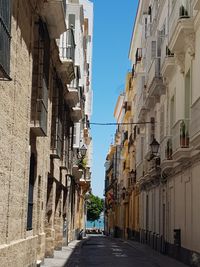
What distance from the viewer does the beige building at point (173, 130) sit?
1867 cm

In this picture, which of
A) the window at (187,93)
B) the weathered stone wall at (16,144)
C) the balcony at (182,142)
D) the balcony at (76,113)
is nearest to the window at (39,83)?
the weathered stone wall at (16,144)

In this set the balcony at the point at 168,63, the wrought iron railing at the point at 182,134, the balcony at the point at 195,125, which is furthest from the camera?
the balcony at the point at 168,63

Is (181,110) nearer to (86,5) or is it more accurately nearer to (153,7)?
(153,7)

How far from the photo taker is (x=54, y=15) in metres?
15.3

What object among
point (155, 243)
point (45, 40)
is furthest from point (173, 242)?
point (45, 40)

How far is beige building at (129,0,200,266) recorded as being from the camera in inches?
735

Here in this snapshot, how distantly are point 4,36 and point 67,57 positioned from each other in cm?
1222

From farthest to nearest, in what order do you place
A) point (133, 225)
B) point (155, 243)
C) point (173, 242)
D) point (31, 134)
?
point (133, 225) → point (155, 243) → point (173, 242) → point (31, 134)

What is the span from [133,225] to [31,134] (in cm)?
3278

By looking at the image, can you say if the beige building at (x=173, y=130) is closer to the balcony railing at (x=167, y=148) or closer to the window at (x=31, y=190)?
the balcony railing at (x=167, y=148)

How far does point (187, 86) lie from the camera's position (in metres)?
20.8

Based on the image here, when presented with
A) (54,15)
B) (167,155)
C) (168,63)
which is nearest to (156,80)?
(168,63)

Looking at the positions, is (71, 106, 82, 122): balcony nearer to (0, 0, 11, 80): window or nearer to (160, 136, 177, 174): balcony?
(160, 136, 177, 174): balcony

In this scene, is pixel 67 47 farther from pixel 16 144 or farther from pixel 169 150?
→ pixel 16 144
